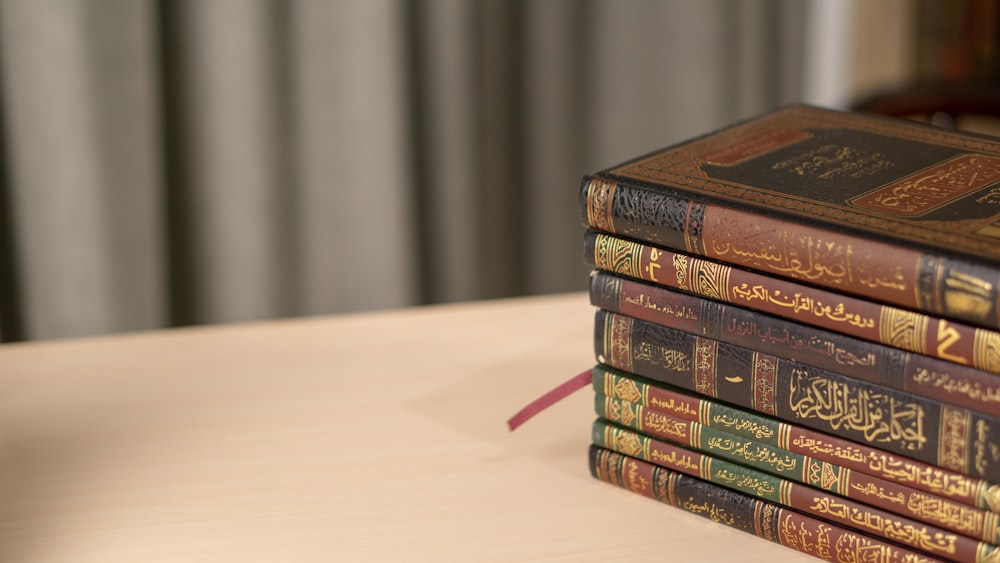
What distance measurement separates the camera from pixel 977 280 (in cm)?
49

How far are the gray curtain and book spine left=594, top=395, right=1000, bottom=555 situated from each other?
0.90m

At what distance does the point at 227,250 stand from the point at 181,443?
744mm

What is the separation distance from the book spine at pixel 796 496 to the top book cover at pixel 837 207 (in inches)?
4.7

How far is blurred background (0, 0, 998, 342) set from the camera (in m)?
1.33

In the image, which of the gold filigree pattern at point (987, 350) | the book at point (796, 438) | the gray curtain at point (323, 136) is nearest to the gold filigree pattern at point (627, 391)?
the book at point (796, 438)

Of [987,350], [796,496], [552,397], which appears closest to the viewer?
[987,350]

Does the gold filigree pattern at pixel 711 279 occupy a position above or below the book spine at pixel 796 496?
above

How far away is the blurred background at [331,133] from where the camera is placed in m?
1.33

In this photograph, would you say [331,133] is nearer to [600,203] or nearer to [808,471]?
[600,203]

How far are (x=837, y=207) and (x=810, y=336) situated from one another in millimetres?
70

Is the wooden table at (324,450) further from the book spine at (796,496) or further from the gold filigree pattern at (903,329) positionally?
the gold filigree pattern at (903,329)

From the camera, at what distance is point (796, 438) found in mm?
589

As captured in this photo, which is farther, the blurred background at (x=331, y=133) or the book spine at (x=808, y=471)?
the blurred background at (x=331, y=133)

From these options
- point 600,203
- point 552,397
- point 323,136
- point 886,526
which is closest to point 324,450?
point 552,397
